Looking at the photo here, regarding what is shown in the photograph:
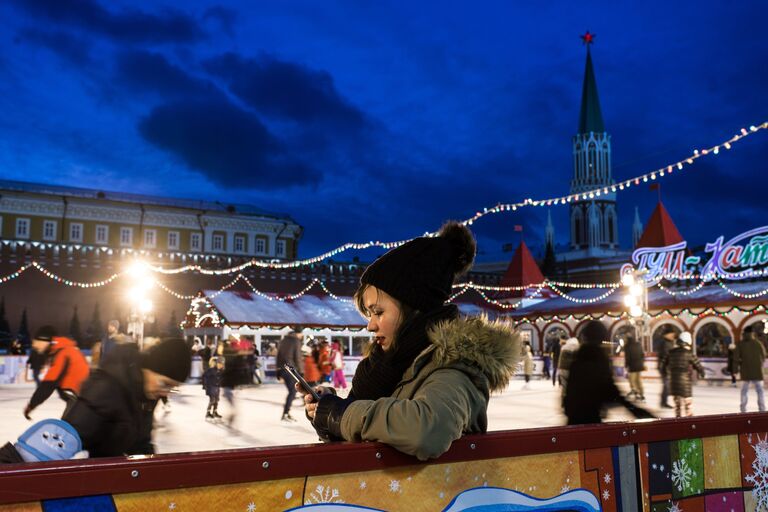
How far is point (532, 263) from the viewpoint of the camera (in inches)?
1304

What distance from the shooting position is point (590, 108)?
74.8 metres

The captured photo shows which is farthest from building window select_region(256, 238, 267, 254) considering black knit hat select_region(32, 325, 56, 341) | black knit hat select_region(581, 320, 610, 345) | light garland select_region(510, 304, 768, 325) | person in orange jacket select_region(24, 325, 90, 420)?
Result: black knit hat select_region(581, 320, 610, 345)

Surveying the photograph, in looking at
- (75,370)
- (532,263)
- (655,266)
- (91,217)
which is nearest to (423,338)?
(75,370)

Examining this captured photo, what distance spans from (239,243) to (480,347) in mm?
44231

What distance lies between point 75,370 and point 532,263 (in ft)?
92.3

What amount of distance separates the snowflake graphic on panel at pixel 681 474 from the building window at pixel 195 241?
4323 centimetres

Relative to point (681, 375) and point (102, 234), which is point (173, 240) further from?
point (681, 375)

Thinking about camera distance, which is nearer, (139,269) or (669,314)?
(669,314)

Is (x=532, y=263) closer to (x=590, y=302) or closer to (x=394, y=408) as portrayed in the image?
(x=590, y=302)

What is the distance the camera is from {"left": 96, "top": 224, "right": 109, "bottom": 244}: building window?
136 feet

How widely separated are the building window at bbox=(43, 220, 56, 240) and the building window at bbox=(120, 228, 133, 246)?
12.3 feet

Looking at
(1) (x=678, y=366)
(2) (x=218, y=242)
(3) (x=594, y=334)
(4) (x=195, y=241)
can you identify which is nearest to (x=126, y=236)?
(4) (x=195, y=241)

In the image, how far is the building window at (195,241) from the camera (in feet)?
144

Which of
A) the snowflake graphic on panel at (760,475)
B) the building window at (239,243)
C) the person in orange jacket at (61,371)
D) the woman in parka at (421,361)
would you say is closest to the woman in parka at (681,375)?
the snowflake graphic on panel at (760,475)
